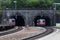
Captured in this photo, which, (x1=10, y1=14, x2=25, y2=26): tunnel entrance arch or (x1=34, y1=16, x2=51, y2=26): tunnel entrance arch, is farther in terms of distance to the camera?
(x1=10, y1=14, x2=25, y2=26): tunnel entrance arch

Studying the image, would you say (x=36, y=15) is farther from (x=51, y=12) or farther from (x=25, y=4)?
(x=25, y=4)

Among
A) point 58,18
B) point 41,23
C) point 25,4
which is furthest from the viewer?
point 25,4

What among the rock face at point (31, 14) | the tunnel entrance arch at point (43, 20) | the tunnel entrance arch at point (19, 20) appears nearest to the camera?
the tunnel entrance arch at point (43, 20)

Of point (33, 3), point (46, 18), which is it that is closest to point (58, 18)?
point (46, 18)

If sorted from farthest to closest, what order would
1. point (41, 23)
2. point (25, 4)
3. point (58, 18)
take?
point (25, 4), point (58, 18), point (41, 23)

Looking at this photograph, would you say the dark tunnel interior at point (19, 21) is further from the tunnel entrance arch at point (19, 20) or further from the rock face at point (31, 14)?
the rock face at point (31, 14)

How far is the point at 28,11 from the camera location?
267 ft

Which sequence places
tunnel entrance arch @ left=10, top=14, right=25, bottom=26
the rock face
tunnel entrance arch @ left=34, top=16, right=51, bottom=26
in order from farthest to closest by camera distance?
tunnel entrance arch @ left=10, top=14, right=25, bottom=26 → the rock face → tunnel entrance arch @ left=34, top=16, right=51, bottom=26

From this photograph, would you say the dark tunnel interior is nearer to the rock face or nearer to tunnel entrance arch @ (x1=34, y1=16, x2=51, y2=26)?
the rock face

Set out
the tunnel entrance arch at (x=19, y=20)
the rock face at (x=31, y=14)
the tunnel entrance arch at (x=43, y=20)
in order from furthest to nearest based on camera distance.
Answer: the tunnel entrance arch at (x=19, y=20) → the rock face at (x=31, y=14) → the tunnel entrance arch at (x=43, y=20)

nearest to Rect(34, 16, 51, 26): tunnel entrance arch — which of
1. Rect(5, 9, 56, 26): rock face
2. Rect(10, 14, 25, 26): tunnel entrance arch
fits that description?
Rect(5, 9, 56, 26): rock face

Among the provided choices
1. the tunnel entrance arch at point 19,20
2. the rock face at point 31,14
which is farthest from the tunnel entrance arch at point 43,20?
the tunnel entrance arch at point 19,20

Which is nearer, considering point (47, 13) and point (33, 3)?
point (47, 13)

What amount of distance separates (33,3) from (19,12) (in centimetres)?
4820
